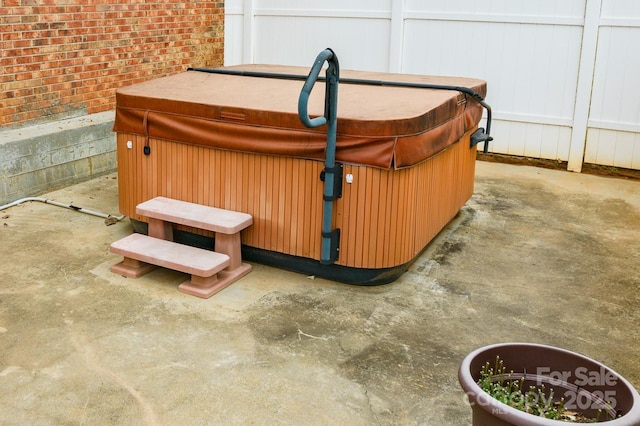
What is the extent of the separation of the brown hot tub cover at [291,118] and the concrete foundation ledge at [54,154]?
1197 millimetres

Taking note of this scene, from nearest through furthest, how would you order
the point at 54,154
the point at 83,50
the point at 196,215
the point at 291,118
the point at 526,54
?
1. the point at 291,118
2. the point at 196,215
3. the point at 54,154
4. the point at 83,50
5. the point at 526,54

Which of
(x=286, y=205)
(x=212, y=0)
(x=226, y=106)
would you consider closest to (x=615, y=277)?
(x=286, y=205)

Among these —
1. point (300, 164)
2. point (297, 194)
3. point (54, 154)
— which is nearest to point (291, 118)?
point (300, 164)

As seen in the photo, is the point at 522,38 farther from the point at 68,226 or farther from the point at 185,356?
the point at 185,356

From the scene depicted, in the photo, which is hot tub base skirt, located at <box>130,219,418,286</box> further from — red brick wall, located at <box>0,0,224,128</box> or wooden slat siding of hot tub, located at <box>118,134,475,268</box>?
red brick wall, located at <box>0,0,224,128</box>

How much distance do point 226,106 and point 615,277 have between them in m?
2.55

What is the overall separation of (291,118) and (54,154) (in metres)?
2.64

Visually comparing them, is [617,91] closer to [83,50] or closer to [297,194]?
[297,194]

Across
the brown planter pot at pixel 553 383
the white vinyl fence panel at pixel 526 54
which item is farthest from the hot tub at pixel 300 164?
the white vinyl fence panel at pixel 526 54

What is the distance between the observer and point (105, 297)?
372cm

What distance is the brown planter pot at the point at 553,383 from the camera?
194 centimetres

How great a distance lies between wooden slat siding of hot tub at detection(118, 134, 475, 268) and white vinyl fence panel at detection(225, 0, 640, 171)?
2818 millimetres

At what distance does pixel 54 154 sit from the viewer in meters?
5.59

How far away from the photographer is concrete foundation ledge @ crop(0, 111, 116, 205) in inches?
206
